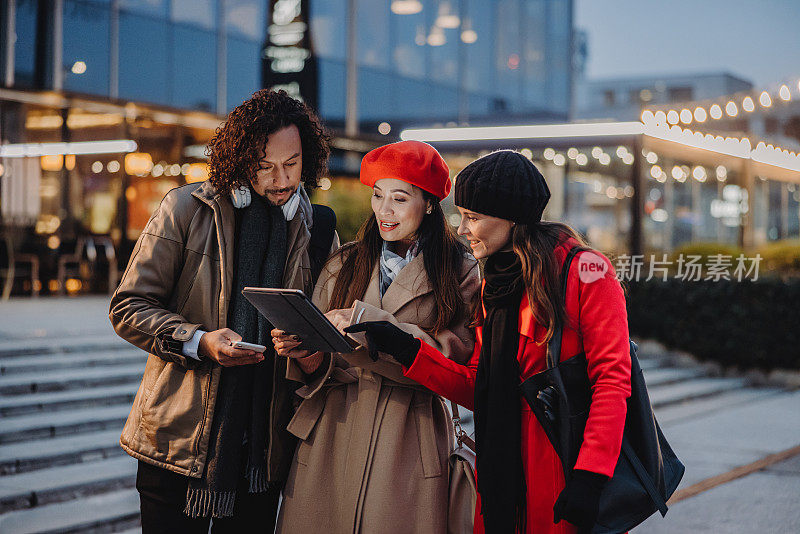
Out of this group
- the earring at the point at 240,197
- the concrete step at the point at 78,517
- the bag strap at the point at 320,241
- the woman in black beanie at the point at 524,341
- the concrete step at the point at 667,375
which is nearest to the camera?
the woman in black beanie at the point at 524,341

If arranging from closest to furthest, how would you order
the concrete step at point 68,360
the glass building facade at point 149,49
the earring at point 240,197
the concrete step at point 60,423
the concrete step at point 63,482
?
1. the earring at point 240,197
2. the concrete step at point 63,482
3. the concrete step at point 60,423
4. the concrete step at point 68,360
5. the glass building facade at point 149,49

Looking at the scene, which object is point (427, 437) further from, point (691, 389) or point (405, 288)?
point (691, 389)

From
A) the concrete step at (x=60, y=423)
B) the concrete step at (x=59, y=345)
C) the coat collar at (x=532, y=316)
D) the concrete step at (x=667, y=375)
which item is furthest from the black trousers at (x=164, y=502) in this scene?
the concrete step at (x=667, y=375)

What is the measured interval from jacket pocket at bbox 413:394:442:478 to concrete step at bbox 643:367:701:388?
864 centimetres

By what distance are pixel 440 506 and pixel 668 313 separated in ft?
34.0

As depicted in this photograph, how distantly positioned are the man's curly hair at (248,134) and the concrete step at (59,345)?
20.4ft

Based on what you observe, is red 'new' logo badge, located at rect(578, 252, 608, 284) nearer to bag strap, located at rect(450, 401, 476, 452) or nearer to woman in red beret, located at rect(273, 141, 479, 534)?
woman in red beret, located at rect(273, 141, 479, 534)

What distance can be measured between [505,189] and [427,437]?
2.95ft

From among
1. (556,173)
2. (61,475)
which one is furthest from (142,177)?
(61,475)

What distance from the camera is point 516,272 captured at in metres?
2.45

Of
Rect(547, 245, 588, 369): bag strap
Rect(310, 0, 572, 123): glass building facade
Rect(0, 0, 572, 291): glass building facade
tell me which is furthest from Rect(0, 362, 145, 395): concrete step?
Rect(310, 0, 572, 123): glass building facade

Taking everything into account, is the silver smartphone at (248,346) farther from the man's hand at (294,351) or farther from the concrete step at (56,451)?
the concrete step at (56,451)

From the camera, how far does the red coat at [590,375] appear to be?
2232mm

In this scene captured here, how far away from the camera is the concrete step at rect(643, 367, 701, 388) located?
11069mm
